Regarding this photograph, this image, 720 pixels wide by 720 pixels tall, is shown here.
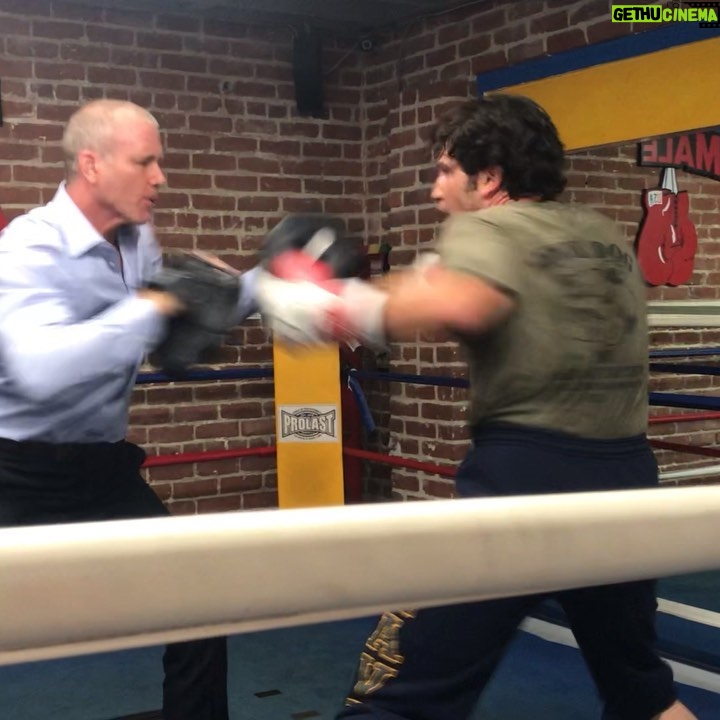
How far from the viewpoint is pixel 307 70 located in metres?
4.39

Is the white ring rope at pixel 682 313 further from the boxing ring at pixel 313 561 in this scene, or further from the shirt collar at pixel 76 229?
the boxing ring at pixel 313 561

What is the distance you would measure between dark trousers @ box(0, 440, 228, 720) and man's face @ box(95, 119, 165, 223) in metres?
0.47

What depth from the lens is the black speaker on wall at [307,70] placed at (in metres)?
4.38

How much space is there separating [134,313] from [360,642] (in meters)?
1.68

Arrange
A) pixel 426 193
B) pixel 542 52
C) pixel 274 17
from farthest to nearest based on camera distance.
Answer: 1. pixel 274 17
2. pixel 426 193
3. pixel 542 52

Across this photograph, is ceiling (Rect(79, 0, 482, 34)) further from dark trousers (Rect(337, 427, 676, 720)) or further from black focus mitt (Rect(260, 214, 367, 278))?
dark trousers (Rect(337, 427, 676, 720))

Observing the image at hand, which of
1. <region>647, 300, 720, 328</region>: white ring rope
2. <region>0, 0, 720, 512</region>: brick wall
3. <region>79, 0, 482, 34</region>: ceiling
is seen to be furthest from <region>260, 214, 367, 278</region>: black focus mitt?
<region>647, 300, 720, 328</region>: white ring rope

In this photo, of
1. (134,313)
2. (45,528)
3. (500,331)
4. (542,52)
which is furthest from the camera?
(542,52)

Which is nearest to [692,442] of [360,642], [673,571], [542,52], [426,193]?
[426,193]

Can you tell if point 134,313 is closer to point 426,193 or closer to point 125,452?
point 125,452

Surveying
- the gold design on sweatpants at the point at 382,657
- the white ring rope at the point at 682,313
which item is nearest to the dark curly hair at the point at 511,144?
the gold design on sweatpants at the point at 382,657

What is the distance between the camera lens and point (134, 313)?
67.7 inches

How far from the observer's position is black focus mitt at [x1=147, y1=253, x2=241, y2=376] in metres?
1.82

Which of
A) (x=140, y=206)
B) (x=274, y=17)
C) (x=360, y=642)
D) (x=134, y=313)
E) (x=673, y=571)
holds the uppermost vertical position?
(x=274, y=17)
